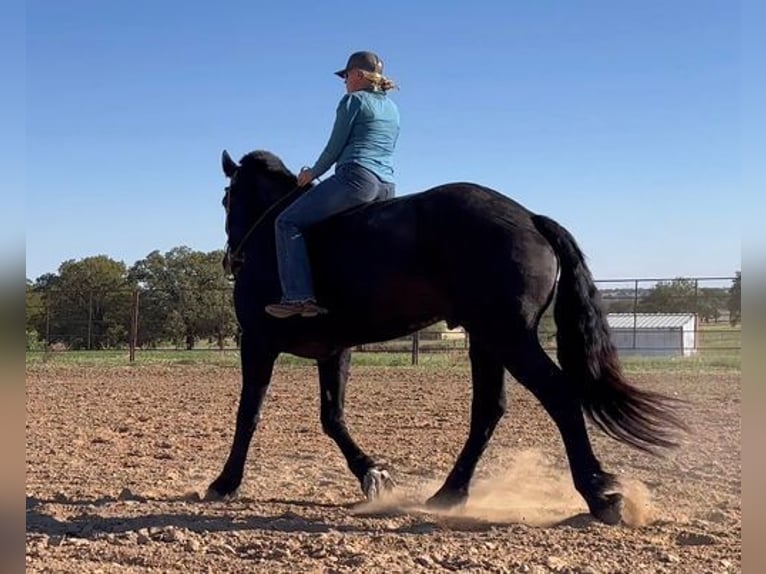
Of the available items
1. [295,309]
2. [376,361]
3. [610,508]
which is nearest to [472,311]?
[295,309]

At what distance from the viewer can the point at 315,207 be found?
521 cm

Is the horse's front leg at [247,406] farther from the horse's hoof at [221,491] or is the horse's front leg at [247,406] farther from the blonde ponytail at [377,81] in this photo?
the blonde ponytail at [377,81]

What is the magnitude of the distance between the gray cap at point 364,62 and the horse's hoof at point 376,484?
267cm

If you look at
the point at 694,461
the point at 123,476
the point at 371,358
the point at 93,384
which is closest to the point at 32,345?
the point at 371,358

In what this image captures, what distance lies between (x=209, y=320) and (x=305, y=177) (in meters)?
24.0

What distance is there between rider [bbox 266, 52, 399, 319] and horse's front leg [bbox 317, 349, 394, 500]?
917 mm

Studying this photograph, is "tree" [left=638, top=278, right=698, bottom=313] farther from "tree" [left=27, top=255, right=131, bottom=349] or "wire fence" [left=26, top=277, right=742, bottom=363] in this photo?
"tree" [left=27, top=255, right=131, bottom=349]

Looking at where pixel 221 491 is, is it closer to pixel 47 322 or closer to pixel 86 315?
pixel 47 322

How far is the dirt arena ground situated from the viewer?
3.89 m

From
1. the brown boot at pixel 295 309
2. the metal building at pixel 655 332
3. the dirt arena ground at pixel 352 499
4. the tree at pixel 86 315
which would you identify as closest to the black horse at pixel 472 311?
the brown boot at pixel 295 309

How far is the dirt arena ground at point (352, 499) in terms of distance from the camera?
3891mm

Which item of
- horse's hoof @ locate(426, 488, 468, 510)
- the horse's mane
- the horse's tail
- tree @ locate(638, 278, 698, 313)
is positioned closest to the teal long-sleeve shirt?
the horse's mane

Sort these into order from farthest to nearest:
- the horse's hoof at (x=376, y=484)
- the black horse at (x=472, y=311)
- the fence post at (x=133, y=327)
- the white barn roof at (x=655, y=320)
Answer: the white barn roof at (x=655, y=320) → the fence post at (x=133, y=327) → the horse's hoof at (x=376, y=484) → the black horse at (x=472, y=311)

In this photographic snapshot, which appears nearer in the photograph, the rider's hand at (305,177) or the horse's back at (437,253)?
the horse's back at (437,253)
